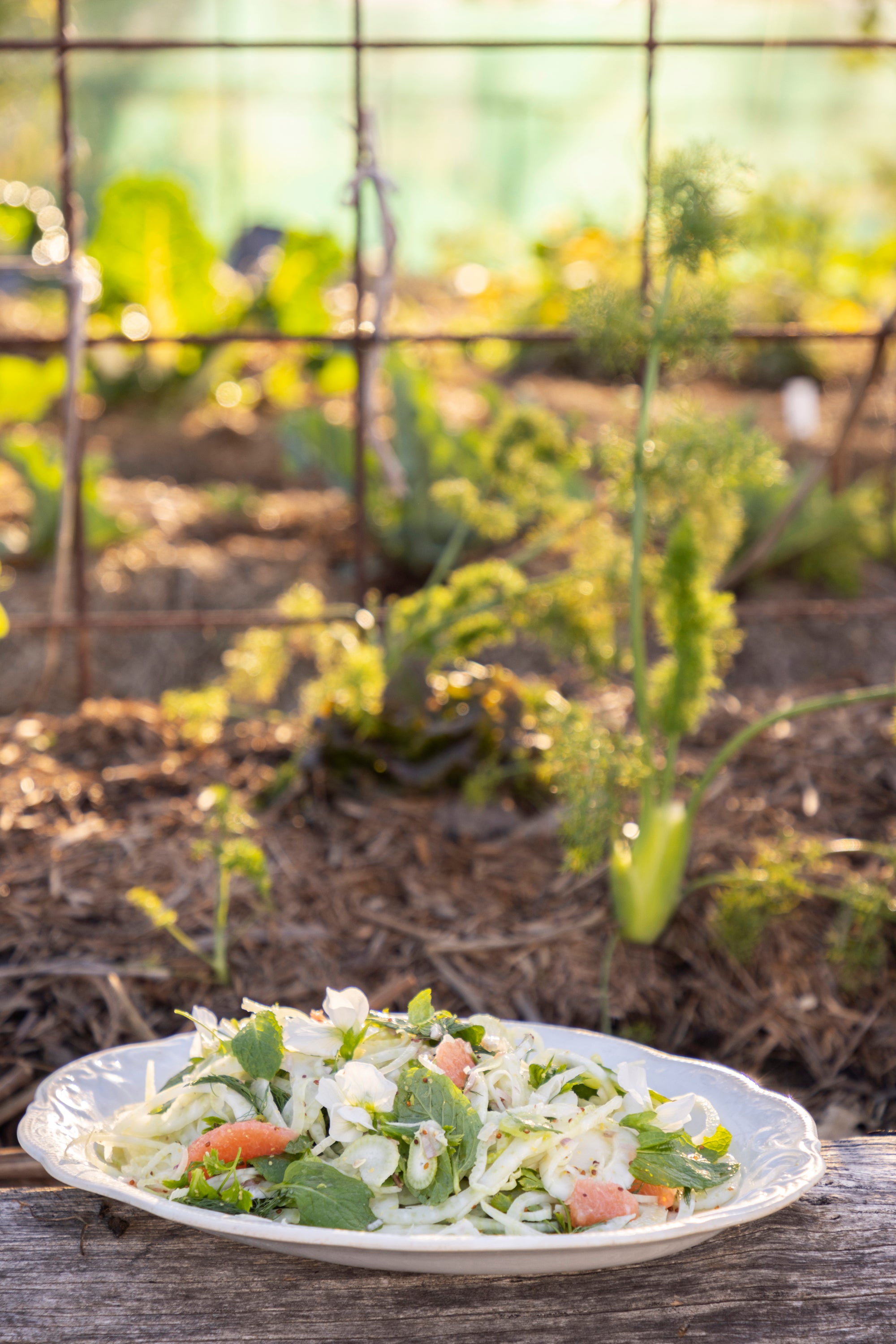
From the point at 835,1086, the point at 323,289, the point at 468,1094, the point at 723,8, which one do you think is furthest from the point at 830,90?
the point at 468,1094

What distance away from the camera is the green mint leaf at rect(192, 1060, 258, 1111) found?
3.45 feet

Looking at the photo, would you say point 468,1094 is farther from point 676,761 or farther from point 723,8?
point 723,8

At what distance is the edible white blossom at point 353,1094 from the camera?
1000 mm

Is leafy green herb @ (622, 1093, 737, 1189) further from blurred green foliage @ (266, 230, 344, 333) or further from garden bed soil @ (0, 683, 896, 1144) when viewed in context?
→ blurred green foliage @ (266, 230, 344, 333)

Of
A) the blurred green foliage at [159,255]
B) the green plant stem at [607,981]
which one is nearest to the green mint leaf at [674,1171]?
the green plant stem at [607,981]

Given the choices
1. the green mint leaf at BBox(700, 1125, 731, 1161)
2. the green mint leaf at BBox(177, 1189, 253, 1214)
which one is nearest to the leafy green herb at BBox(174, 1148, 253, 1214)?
the green mint leaf at BBox(177, 1189, 253, 1214)

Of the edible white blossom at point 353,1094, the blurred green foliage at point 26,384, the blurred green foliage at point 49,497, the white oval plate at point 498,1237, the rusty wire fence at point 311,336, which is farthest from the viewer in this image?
the blurred green foliage at point 26,384

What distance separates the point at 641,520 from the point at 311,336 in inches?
38.3

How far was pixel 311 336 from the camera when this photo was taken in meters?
2.41

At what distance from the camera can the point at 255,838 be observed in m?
1.98

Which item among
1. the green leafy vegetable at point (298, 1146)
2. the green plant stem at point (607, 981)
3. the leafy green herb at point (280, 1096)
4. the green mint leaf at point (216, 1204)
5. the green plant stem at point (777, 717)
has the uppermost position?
the green plant stem at point (777, 717)

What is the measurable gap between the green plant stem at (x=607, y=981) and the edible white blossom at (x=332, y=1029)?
2.17 feet

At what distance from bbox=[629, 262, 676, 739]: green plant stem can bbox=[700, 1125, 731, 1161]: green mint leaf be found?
2.53 feet

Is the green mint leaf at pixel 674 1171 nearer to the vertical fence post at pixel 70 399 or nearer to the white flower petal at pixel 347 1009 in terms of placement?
the white flower petal at pixel 347 1009
